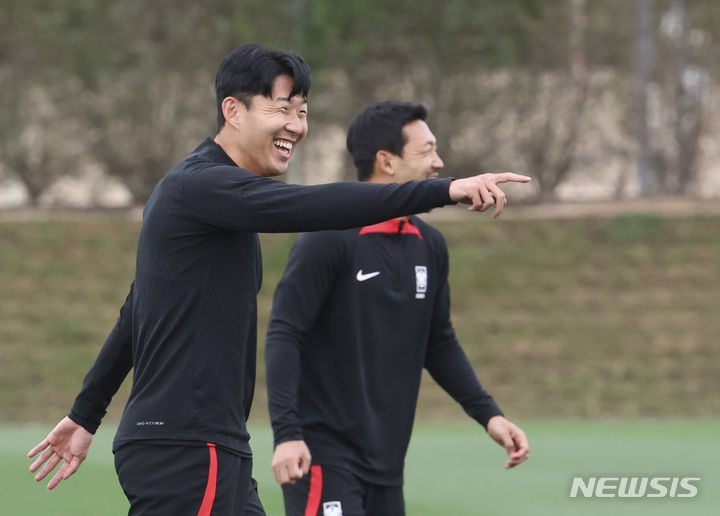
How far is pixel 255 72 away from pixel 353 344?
5.76 feet

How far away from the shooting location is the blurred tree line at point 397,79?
22.6 metres

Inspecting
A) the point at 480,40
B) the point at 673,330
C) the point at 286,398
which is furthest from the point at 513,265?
the point at 286,398

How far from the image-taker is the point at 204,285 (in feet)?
13.6

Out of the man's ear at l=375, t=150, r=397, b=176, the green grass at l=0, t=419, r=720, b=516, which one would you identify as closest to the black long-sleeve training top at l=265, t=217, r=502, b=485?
the man's ear at l=375, t=150, r=397, b=176

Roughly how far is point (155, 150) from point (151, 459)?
61.8ft

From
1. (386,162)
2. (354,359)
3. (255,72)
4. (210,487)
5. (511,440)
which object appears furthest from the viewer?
(386,162)

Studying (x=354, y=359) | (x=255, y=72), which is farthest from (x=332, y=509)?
(x=255, y=72)

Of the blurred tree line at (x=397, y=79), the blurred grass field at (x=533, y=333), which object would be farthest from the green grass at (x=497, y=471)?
the blurred tree line at (x=397, y=79)

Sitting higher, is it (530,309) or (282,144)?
(282,144)

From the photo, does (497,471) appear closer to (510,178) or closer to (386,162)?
(386,162)

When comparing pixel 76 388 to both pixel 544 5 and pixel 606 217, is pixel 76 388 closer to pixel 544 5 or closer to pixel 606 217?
pixel 606 217

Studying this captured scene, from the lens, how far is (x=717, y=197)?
2262cm

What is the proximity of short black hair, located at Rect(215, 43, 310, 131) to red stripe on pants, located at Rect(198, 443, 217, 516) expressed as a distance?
3.47ft

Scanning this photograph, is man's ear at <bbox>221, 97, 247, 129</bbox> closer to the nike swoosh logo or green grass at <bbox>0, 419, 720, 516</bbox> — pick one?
the nike swoosh logo
